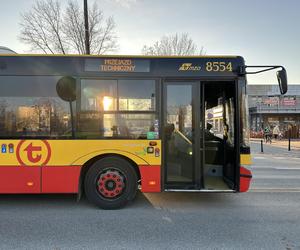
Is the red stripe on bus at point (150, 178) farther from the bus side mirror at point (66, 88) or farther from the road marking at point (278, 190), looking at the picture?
the road marking at point (278, 190)

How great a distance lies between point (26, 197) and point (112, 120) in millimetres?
2829

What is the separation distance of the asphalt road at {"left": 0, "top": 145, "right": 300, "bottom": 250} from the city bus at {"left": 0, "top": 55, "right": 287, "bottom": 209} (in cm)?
41

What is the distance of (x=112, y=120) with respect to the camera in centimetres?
542

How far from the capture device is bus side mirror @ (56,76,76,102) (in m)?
5.41

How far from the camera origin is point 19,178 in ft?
17.7

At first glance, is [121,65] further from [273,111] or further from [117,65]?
[273,111]

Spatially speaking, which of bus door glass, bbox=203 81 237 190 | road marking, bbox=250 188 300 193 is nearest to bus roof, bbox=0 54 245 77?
bus door glass, bbox=203 81 237 190

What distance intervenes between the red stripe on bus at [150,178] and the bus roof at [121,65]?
1.84 metres

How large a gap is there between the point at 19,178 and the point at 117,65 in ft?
9.49

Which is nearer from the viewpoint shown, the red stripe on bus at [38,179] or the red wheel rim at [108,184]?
the red stripe on bus at [38,179]

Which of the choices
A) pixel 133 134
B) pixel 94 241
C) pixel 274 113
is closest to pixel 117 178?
pixel 133 134

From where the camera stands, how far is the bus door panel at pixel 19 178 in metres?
5.39

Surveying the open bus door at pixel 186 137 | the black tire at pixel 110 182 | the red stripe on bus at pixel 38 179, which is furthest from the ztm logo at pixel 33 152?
the open bus door at pixel 186 137

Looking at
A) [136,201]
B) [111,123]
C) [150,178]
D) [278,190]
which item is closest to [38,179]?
[111,123]
